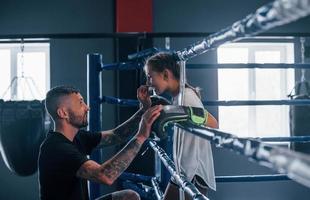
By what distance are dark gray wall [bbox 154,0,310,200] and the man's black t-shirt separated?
2.96 metres

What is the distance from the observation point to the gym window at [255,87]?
188 inches

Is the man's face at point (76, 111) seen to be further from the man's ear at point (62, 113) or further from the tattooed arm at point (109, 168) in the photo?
the tattooed arm at point (109, 168)

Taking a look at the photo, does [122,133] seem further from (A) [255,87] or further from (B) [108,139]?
(A) [255,87]

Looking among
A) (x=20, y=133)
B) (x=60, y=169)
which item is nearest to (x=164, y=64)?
(x=60, y=169)

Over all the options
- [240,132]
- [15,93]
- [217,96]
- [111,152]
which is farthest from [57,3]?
[240,132]

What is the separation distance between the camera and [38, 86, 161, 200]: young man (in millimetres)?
1630

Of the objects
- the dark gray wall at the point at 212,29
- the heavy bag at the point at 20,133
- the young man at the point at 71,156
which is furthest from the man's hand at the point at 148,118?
the dark gray wall at the point at 212,29

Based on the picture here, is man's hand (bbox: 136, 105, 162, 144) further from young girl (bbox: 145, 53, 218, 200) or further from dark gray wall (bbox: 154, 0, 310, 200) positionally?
dark gray wall (bbox: 154, 0, 310, 200)

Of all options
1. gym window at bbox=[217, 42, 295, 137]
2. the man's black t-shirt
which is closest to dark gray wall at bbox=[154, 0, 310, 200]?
gym window at bbox=[217, 42, 295, 137]

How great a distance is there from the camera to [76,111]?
189 cm

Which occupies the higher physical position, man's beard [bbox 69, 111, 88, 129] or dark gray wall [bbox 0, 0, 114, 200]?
dark gray wall [bbox 0, 0, 114, 200]

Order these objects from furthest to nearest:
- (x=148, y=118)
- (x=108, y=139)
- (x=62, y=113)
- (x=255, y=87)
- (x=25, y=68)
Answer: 1. (x=255, y=87)
2. (x=25, y=68)
3. (x=108, y=139)
4. (x=62, y=113)
5. (x=148, y=118)

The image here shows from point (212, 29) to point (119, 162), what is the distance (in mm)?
3271

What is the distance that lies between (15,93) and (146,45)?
2.17 meters
